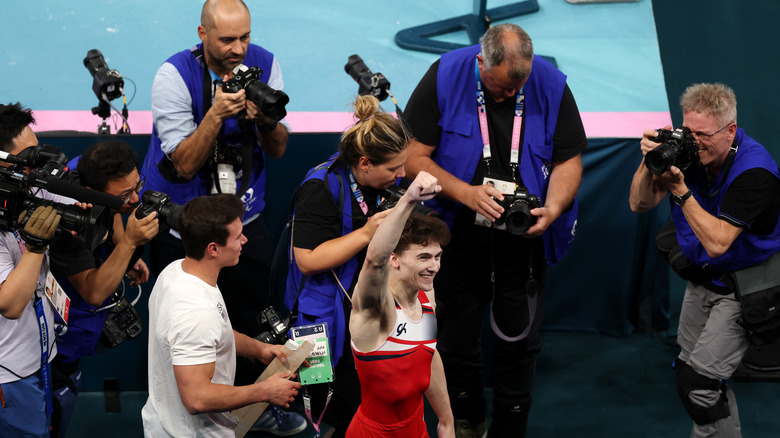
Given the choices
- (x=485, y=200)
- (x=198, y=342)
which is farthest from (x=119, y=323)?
(x=485, y=200)

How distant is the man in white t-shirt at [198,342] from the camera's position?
111 inches

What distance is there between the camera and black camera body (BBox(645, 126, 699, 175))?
364 centimetres

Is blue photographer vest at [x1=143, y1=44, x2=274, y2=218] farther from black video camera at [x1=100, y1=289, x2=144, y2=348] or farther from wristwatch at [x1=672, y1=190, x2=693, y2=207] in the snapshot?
wristwatch at [x1=672, y1=190, x2=693, y2=207]

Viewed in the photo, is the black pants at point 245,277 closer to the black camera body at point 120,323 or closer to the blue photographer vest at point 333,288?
the black camera body at point 120,323

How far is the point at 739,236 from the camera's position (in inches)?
152

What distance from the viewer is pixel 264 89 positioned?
151 inches

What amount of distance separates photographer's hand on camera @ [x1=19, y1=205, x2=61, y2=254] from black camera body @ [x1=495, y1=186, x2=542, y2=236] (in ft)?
5.85

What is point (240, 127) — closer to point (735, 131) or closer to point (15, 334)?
point (15, 334)

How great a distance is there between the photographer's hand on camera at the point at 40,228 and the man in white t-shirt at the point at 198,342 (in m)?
0.42

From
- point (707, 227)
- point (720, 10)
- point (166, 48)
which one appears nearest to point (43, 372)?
point (707, 227)

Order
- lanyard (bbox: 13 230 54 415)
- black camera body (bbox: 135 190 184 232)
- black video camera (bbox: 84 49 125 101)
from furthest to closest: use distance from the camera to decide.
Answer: black video camera (bbox: 84 49 125 101)
black camera body (bbox: 135 190 184 232)
lanyard (bbox: 13 230 54 415)

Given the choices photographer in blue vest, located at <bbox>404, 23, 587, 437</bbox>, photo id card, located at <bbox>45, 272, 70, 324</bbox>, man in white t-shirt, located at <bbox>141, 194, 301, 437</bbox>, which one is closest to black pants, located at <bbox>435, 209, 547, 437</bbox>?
photographer in blue vest, located at <bbox>404, 23, 587, 437</bbox>

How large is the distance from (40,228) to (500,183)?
1930 millimetres

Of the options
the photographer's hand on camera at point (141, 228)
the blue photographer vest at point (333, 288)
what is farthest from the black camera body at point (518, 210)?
the photographer's hand on camera at point (141, 228)
